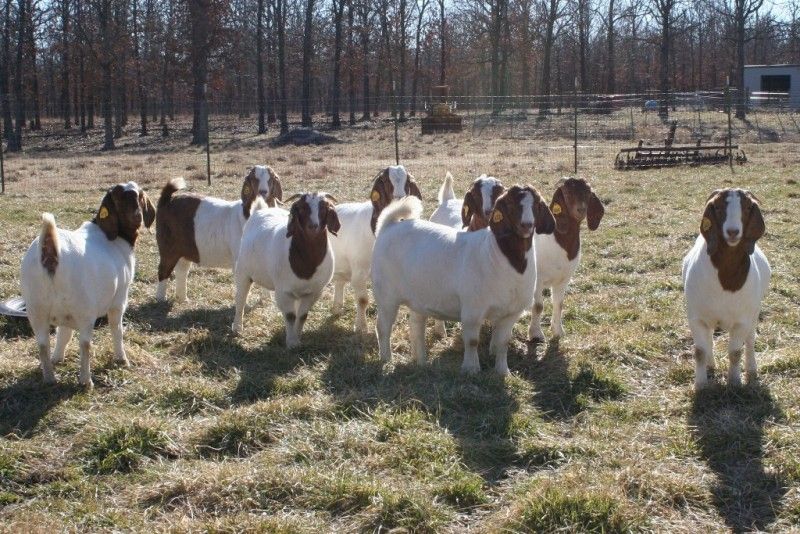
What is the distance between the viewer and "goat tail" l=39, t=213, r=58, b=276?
19.9 feet

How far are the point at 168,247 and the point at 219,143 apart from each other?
29.7m

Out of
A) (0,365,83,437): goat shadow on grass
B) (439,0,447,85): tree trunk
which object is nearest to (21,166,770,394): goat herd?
(0,365,83,437): goat shadow on grass

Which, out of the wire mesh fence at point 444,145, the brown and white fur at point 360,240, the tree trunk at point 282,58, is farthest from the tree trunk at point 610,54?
the brown and white fur at point 360,240

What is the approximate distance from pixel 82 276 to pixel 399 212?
102 inches

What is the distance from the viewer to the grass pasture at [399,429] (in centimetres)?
456

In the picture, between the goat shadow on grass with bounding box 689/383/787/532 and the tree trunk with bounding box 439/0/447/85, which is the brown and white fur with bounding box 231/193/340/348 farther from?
the tree trunk with bounding box 439/0/447/85

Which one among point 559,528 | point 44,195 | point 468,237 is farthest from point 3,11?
point 559,528

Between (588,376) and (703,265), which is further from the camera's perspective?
(588,376)

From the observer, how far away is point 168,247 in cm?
978

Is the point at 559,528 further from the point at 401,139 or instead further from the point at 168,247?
the point at 401,139

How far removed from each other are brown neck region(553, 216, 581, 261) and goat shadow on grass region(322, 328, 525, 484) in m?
1.06

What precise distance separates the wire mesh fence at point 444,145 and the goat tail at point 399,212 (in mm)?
13403

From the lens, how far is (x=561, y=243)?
26.0 ft

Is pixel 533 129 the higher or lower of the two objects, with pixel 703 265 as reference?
higher
